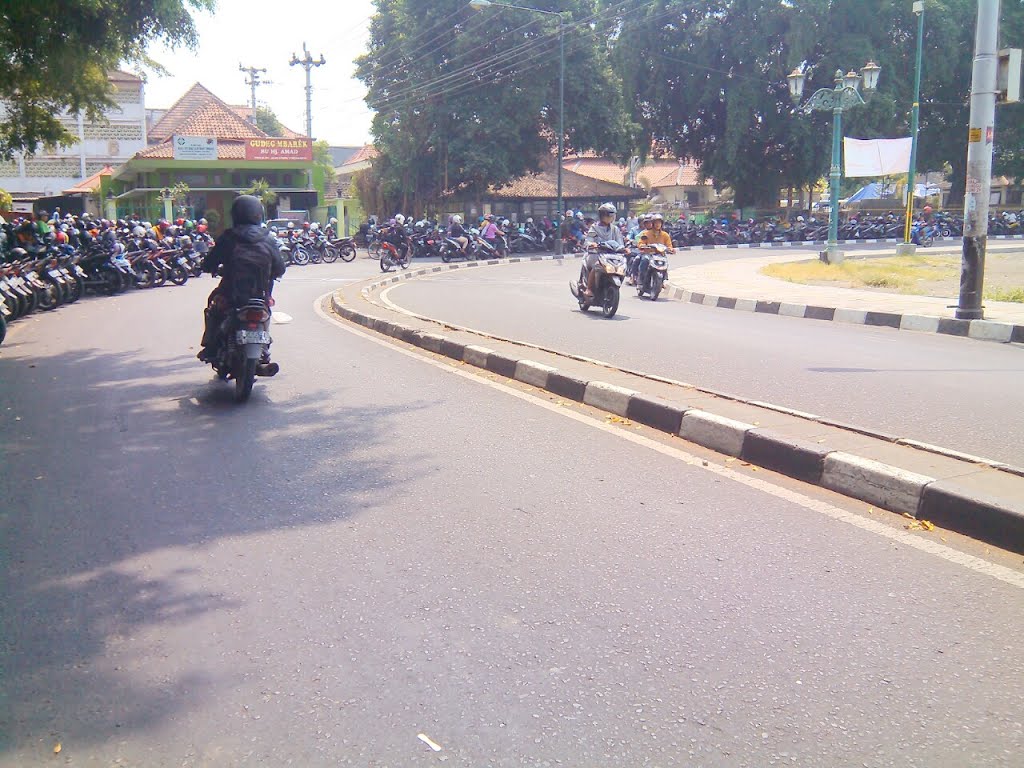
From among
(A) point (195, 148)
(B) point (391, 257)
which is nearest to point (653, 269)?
(B) point (391, 257)

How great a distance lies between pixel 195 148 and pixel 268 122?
119 feet

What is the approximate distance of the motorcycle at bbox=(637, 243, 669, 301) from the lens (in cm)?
1599

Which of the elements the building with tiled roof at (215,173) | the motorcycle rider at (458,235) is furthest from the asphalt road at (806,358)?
the building with tiled roof at (215,173)

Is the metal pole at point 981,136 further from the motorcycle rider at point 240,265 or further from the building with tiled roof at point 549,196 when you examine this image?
the building with tiled roof at point 549,196

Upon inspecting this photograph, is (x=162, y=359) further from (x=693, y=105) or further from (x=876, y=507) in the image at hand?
(x=693, y=105)

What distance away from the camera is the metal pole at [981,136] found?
11.4 metres

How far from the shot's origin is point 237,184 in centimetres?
4269

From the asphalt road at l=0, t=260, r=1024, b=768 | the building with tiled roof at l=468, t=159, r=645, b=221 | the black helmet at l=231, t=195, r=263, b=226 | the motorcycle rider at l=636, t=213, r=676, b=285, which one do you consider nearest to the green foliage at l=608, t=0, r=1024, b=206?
the building with tiled roof at l=468, t=159, r=645, b=221

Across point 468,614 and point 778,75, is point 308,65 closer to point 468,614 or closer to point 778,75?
point 778,75

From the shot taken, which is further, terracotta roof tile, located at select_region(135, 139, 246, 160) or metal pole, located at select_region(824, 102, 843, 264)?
terracotta roof tile, located at select_region(135, 139, 246, 160)

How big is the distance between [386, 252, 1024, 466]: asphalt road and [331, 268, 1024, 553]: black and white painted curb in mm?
984

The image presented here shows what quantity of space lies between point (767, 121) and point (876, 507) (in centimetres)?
4057

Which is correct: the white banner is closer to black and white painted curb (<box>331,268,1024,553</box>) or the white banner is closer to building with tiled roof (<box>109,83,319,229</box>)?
black and white painted curb (<box>331,268,1024,553</box>)

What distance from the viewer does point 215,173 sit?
41.9 meters
